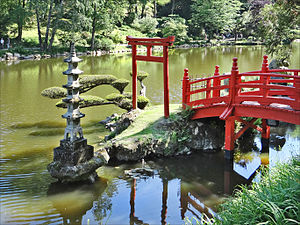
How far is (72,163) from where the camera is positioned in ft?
24.5

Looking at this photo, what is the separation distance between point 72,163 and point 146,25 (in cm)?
3851

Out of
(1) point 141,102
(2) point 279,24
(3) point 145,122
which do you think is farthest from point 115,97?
(2) point 279,24

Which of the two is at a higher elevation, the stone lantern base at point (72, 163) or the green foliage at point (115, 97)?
the green foliage at point (115, 97)

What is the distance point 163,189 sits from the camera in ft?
24.8

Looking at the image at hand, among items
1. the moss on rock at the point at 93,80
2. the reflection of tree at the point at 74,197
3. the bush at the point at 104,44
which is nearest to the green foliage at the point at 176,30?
the bush at the point at 104,44

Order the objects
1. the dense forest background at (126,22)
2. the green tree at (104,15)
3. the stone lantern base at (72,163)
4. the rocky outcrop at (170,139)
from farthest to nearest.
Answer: the green tree at (104,15) < the dense forest background at (126,22) < the rocky outcrop at (170,139) < the stone lantern base at (72,163)

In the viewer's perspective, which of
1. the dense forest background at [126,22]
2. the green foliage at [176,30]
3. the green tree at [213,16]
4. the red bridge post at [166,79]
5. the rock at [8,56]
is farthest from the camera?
the green tree at [213,16]

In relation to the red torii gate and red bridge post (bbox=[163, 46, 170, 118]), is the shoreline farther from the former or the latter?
red bridge post (bbox=[163, 46, 170, 118])

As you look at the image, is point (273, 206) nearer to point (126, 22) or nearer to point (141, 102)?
point (141, 102)

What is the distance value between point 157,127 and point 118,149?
4.28 ft

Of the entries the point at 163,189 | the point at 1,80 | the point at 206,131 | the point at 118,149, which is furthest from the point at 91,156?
the point at 1,80

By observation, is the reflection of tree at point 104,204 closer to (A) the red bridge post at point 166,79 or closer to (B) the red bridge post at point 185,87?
(A) the red bridge post at point 166,79

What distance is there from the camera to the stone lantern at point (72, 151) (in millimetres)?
7449

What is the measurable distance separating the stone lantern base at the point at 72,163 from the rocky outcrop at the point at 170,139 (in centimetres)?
107
